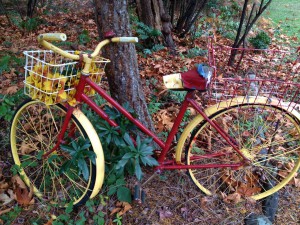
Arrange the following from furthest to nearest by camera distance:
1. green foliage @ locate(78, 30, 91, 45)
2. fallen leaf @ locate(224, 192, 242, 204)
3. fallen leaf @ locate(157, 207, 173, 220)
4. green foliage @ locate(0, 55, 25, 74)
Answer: green foliage @ locate(78, 30, 91, 45)
green foliage @ locate(0, 55, 25, 74)
fallen leaf @ locate(224, 192, 242, 204)
fallen leaf @ locate(157, 207, 173, 220)

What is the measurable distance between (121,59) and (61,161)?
1.14 m

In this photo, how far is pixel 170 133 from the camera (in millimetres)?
2246

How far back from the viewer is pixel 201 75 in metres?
1.90

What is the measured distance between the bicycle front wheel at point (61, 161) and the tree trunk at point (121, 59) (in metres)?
0.49

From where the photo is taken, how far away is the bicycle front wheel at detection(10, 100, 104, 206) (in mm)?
2035

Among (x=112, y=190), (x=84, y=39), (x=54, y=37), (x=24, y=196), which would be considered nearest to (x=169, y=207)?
(x=112, y=190)

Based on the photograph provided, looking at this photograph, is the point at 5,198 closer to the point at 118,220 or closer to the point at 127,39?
the point at 118,220

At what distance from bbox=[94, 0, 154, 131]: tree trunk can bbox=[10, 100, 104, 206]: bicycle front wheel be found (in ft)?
1.62

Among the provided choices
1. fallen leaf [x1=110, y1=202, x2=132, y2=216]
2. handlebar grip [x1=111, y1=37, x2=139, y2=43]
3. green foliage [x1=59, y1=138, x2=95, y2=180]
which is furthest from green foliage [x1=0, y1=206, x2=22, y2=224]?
handlebar grip [x1=111, y1=37, x2=139, y2=43]

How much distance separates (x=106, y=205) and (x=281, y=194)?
1.70 meters

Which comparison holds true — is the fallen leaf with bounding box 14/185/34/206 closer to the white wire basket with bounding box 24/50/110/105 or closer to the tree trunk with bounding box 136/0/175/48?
the white wire basket with bounding box 24/50/110/105

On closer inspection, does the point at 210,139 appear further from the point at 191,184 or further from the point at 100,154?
Answer: the point at 100,154

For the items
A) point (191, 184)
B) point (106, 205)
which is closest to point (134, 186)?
point (106, 205)

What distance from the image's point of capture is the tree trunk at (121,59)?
213 centimetres
